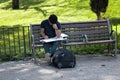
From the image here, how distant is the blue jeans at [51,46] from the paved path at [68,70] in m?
0.36

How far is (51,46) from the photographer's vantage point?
9.35 meters

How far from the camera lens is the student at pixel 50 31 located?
9258 mm

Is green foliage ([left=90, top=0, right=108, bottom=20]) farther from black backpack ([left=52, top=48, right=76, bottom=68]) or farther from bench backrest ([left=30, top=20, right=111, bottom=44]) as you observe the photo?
black backpack ([left=52, top=48, right=76, bottom=68])

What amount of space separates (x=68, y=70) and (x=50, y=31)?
1331 millimetres

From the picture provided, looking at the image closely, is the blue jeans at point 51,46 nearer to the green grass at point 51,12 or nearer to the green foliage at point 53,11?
the green foliage at point 53,11

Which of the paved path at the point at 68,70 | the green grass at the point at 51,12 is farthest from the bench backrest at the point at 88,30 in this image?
the green grass at the point at 51,12

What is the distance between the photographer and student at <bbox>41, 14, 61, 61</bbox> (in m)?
9.26

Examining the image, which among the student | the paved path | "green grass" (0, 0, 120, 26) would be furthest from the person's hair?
"green grass" (0, 0, 120, 26)

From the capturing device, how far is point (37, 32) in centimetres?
991

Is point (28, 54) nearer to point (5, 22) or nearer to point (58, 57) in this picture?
point (58, 57)

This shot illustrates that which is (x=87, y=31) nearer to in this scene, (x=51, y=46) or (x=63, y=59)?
(x=51, y=46)

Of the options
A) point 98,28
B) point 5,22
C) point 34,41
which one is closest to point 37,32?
point 34,41

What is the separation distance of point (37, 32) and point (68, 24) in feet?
2.95

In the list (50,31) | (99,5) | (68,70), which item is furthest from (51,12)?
(68,70)
